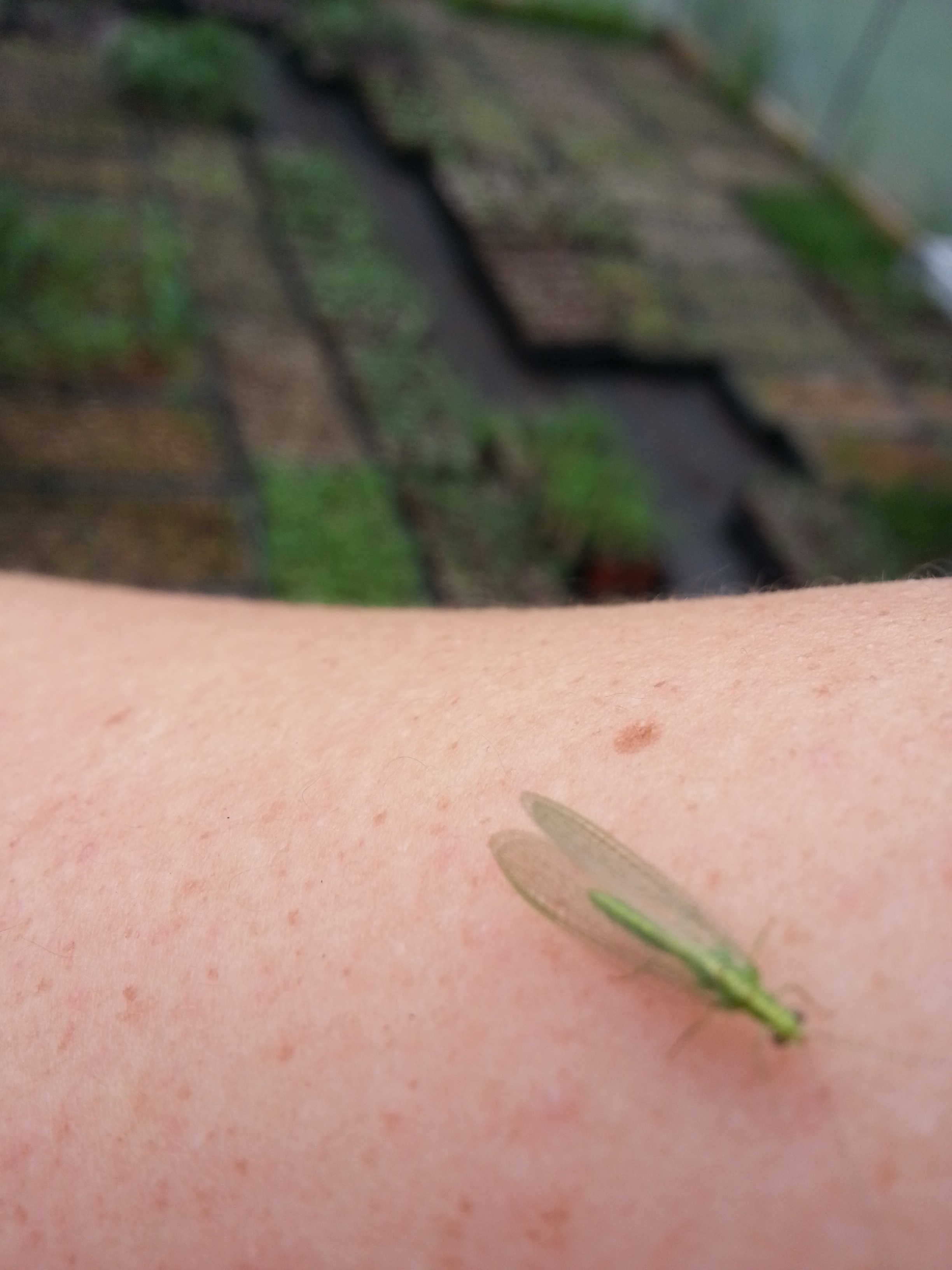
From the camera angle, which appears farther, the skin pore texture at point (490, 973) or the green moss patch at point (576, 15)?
the green moss patch at point (576, 15)

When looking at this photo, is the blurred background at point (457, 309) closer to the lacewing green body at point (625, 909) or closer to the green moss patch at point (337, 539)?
the green moss patch at point (337, 539)

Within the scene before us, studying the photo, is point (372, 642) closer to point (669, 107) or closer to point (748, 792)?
point (748, 792)

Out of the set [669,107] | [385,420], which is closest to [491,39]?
[669,107]

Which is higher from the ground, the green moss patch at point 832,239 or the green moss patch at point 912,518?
the green moss patch at point 832,239

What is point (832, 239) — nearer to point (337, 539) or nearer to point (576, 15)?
point (576, 15)

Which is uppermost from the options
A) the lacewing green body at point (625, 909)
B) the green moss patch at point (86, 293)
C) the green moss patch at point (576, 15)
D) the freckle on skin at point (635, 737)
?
the freckle on skin at point (635, 737)

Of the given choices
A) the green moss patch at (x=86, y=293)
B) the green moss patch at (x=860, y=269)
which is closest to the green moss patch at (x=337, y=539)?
the green moss patch at (x=86, y=293)
